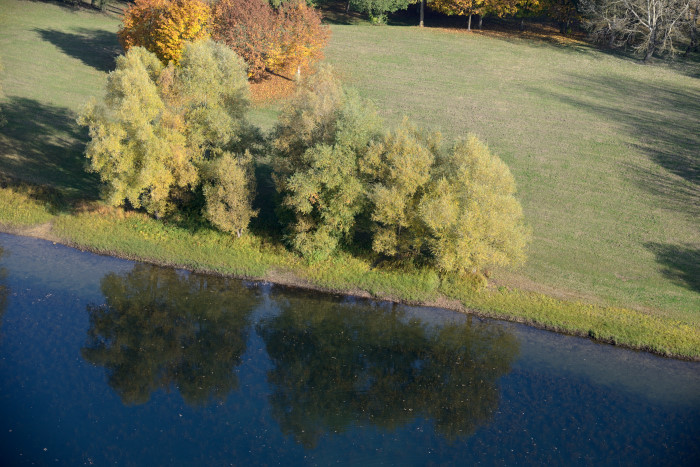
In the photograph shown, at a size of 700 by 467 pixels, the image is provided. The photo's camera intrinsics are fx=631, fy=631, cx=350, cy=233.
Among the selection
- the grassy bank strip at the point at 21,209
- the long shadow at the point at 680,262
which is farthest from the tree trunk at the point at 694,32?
the grassy bank strip at the point at 21,209

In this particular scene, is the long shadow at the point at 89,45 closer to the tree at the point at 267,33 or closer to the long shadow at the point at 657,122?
the tree at the point at 267,33

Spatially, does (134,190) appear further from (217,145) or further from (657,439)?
(657,439)

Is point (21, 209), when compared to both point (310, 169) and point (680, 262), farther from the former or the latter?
point (680, 262)


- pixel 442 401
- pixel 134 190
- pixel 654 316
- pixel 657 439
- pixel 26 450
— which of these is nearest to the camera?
pixel 26 450

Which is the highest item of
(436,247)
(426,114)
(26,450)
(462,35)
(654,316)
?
(462,35)

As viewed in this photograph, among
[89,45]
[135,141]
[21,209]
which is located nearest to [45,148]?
[21,209]

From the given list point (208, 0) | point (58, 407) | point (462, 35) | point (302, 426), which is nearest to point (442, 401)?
point (302, 426)

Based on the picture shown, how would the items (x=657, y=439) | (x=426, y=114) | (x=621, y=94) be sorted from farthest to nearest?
1. (x=621, y=94)
2. (x=426, y=114)
3. (x=657, y=439)

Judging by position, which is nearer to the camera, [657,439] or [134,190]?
[657,439]
